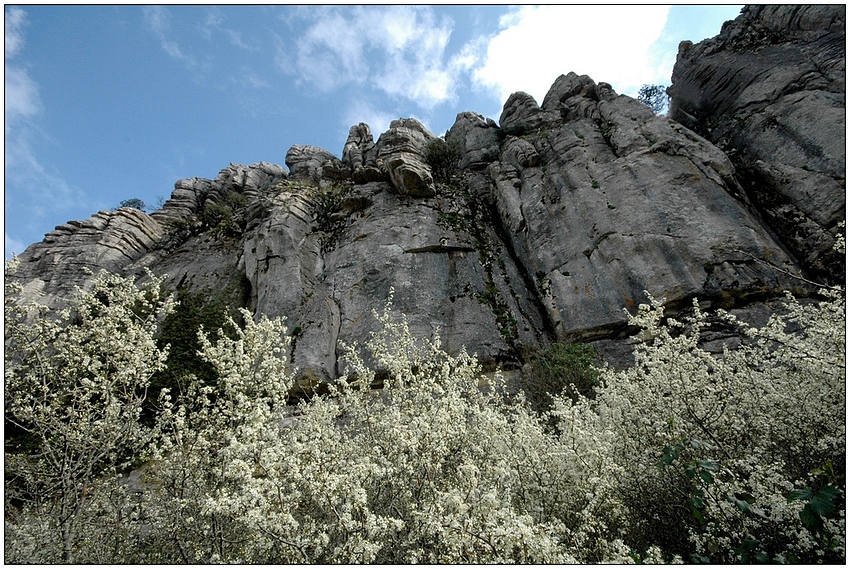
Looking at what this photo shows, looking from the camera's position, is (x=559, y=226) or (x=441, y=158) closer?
(x=559, y=226)

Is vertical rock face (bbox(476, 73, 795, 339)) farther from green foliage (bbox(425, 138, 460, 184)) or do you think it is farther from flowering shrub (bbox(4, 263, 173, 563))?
flowering shrub (bbox(4, 263, 173, 563))

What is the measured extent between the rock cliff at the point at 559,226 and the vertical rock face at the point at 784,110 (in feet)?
0.33

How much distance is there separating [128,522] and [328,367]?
11.6 m

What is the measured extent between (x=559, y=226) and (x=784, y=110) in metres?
16.1

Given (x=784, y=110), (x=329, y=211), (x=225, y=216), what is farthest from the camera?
(x=225, y=216)

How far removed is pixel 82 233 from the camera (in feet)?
96.6

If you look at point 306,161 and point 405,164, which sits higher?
point 306,161

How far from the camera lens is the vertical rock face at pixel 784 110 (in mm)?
19797

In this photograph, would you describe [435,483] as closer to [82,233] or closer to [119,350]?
[119,350]

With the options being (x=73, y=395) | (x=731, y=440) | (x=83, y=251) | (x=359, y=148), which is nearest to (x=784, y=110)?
(x=731, y=440)

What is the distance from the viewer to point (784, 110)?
24.4 meters

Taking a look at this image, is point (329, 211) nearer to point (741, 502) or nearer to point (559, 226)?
point (559, 226)

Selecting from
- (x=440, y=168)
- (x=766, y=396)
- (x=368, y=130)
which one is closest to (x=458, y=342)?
(x=766, y=396)

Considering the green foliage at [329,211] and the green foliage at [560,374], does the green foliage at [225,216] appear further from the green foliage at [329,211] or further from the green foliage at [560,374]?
the green foliage at [560,374]
